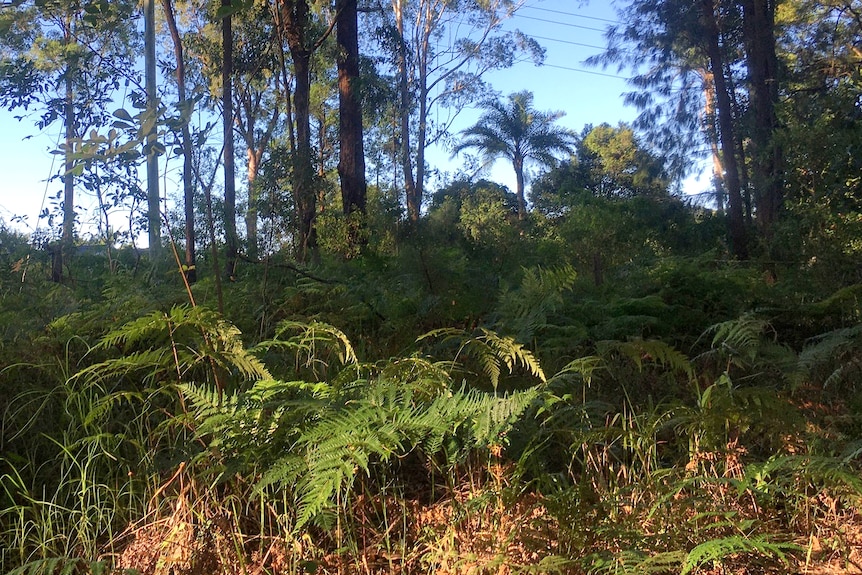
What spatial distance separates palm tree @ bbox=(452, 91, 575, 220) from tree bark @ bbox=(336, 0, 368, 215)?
20.9 meters

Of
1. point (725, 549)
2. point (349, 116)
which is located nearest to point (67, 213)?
point (349, 116)

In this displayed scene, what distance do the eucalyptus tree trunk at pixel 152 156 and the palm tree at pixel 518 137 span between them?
65.3ft

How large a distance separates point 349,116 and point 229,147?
140 inches

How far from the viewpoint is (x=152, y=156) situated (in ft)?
8.43

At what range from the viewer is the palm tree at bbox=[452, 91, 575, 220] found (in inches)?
1185

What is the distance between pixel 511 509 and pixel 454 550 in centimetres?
26

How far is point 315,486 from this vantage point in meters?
1.71

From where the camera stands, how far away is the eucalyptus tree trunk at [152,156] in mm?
2475

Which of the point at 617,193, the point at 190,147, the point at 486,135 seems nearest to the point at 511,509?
the point at 190,147

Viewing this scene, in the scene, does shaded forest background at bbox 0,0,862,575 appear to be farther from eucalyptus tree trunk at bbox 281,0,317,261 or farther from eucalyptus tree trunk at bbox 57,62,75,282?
eucalyptus tree trunk at bbox 281,0,317,261

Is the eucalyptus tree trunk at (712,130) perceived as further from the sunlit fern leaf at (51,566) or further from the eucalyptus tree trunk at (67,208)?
the sunlit fern leaf at (51,566)

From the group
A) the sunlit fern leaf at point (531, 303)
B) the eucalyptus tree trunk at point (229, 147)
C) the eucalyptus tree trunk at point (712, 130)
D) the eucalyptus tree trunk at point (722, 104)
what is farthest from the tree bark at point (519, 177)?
the sunlit fern leaf at point (531, 303)

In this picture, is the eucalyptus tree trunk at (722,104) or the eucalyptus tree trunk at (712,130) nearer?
the eucalyptus tree trunk at (722,104)

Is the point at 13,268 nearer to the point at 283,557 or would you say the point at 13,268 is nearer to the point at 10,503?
the point at 10,503
